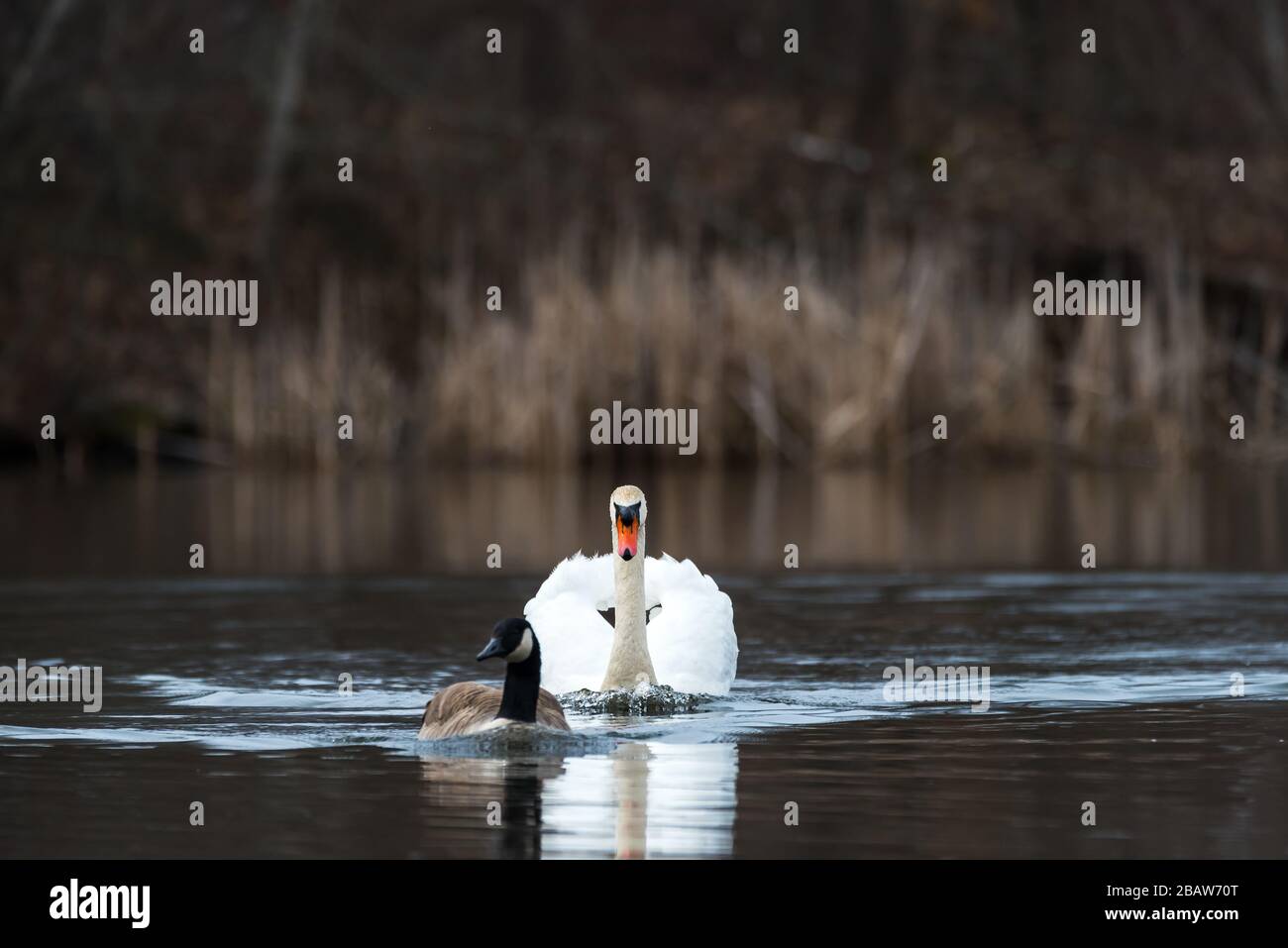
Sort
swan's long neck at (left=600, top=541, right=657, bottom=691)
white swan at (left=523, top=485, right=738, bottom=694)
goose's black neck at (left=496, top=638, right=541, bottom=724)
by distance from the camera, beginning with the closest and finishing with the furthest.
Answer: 1. goose's black neck at (left=496, top=638, right=541, bottom=724)
2. swan's long neck at (left=600, top=541, right=657, bottom=691)
3. white swan at (left=523, top=485, right=738, bottom=694)

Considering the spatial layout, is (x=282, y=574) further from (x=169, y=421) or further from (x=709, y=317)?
(x=169, y=421)

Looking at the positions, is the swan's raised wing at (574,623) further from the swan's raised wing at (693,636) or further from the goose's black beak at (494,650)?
the goose's black beak at (494,650)

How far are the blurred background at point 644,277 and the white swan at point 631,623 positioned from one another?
5.02m

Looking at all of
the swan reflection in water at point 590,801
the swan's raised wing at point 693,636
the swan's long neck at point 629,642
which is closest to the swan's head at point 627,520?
the swan's long neck at point 629,642

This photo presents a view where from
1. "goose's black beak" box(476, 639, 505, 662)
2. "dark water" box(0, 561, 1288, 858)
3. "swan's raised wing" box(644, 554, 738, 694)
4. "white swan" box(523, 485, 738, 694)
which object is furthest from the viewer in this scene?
"swan's raised wing" box(644, 554, 738, 694)

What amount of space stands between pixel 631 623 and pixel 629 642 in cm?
15

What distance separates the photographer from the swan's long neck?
1049 centimetres

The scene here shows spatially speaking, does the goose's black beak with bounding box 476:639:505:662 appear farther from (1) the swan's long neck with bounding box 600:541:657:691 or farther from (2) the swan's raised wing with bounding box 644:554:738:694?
(2) the swan's raised wing with bounding box 644:554:738:694

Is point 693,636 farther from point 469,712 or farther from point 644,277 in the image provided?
point 644,277

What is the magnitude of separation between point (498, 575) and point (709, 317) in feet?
37.4

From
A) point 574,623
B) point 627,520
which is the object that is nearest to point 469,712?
point 627,520

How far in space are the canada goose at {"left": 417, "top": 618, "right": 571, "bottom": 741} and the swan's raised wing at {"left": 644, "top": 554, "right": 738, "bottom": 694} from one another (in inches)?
55.4

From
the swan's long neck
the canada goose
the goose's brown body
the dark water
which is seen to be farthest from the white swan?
the canada goose
